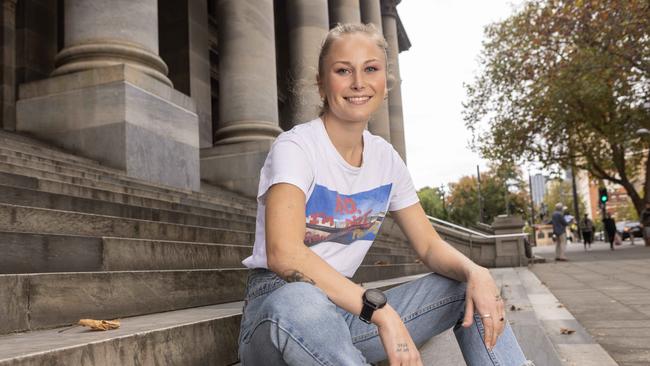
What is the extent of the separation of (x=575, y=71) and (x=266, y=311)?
21.1 meters

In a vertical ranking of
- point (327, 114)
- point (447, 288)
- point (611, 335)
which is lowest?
point (611, 335)

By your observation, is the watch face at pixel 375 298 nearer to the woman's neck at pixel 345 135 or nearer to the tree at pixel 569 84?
the woman's neck at pixel 345 135

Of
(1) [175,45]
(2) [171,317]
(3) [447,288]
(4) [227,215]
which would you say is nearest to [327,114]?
(3) [447,288]

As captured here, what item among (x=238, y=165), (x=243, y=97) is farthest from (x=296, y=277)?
(x=243, y=97)

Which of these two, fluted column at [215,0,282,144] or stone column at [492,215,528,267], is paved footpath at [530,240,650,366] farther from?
fluted column at [215,0,282,144]

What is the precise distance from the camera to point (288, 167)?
2.05 meters

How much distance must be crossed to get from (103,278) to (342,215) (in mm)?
1090

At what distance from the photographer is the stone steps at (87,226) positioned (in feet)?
9.57

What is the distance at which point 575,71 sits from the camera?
20.3m

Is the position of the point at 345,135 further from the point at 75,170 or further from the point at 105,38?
the point at 105,38

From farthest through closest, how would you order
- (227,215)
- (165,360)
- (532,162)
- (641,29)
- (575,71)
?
1. (532,162)
2. (575,71)
3. (641,29)
4. (227,215)
5. (165,360)

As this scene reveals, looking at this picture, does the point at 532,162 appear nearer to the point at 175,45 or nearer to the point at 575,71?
the point at 575,71

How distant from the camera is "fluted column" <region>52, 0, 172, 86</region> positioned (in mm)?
6703

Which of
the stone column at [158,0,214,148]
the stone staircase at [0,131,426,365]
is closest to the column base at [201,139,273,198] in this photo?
the stone column at [158,0,214,148]
